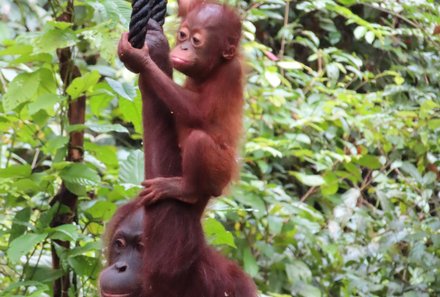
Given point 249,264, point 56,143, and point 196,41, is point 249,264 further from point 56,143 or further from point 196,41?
point 196,41

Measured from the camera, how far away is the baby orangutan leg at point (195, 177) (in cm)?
198

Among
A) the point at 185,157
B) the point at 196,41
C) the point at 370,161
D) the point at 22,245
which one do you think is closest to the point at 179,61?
the point at 196,41

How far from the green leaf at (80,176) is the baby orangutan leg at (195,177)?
1024mm

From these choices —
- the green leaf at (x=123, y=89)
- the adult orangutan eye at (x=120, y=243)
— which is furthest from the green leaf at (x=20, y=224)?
the adult orangutan eye at (x=120, y=243)

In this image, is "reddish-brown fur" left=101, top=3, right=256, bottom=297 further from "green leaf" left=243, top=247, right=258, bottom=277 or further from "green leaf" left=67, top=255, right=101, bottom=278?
"green leaf" left=243, top=247, right=258, bottom=277

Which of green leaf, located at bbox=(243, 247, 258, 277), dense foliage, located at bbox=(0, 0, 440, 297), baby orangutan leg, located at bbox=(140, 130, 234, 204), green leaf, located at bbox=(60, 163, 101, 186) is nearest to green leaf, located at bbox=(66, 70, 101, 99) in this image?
dense foliage, located at bbox=(0, 0, 440, 297)

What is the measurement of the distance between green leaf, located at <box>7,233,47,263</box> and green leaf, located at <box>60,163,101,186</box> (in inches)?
9.5

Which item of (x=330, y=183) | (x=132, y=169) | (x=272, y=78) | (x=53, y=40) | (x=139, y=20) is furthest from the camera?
(x=330, y=183)

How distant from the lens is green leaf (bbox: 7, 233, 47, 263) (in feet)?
9.11

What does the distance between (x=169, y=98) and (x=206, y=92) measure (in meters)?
0.19

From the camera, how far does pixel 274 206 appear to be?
4.35 metres

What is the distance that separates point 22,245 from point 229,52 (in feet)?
3.44

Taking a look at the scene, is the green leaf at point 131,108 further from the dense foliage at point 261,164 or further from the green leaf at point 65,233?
the green leaf at point 65,233

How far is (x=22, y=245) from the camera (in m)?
2.82
